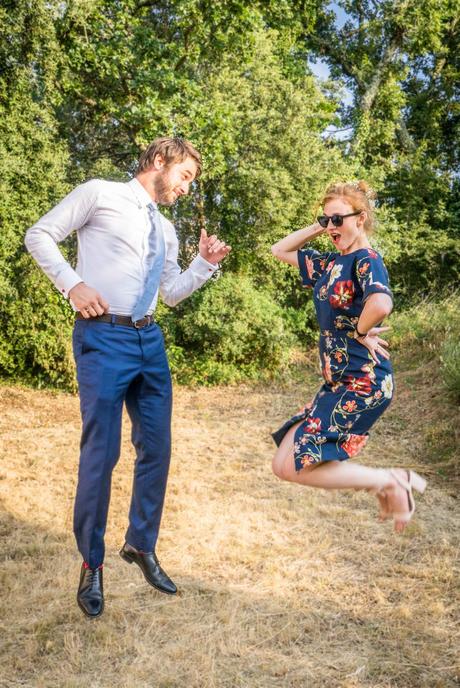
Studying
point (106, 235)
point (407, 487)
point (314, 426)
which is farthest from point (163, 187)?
point (407, 487)

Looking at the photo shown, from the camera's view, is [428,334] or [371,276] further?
[428,334]

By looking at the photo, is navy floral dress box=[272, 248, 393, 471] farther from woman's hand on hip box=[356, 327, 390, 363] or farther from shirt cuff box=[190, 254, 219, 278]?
shirt cuff box=[190, 254, 219, 278]

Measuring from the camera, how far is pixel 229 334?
33.0 feet

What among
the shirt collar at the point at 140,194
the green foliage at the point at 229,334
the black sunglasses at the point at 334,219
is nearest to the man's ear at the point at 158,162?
the shirt collar at the point at 140,194

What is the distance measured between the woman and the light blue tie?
0.81 meters

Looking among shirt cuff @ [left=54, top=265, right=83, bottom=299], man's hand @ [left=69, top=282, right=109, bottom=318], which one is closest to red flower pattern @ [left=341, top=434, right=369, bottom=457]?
man's hand @ [left=69, top=282, right=109, bottom=318]

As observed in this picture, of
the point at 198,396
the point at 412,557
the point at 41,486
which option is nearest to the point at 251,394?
the point at 198,396

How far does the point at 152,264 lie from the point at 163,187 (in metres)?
0.40

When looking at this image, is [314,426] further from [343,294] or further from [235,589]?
[235,589]

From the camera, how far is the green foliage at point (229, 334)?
10086mm

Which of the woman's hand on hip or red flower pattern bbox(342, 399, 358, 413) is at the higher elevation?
the woman's hand on hip

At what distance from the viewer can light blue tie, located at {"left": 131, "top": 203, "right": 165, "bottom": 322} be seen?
3121 millimetres

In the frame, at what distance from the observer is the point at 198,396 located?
960cm

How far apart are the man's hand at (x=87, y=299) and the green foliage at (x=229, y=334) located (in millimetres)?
7039
